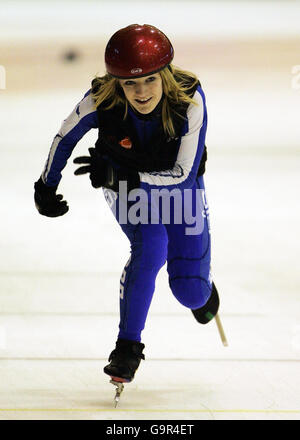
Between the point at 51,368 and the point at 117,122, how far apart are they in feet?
4.12

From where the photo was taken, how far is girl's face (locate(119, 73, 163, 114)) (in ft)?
10.6

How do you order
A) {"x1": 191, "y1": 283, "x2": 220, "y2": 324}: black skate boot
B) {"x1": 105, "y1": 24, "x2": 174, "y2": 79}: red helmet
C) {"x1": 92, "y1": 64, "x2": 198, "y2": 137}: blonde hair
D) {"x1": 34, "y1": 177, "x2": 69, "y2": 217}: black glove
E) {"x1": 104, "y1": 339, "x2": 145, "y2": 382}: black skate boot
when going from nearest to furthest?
{"x1": 105, "y1": 24, "x2": 174, "y2": 79}: red helmet
{"x1": 92, "y1": 64, "x2": 198, "y2": 137}: blonde hair
{"x1": 104, "y1": 339, "x2": 145, "y2": 382}: black skate boot
{"x1": 34, "y1": 177, "x2": 69, "y2": 217}: black glove
{"x1": 191, "y1": 283, "x2": 220, "y2": 324}: black skate boot

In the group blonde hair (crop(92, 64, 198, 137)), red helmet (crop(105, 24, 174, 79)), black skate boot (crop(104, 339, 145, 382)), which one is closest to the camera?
red helmet (crop(105, 24, 174, 79))

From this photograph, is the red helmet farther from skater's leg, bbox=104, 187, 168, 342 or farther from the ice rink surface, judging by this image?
the ice rink surface

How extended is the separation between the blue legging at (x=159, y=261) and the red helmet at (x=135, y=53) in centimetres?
62

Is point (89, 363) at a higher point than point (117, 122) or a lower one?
lower

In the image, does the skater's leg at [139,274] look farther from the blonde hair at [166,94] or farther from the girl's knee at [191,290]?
the blonde hair at [166,94]

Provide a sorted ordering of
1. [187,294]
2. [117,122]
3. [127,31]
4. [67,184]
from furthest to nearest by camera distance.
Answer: [67,184]
[187,294]
[117,122]
[127,31]

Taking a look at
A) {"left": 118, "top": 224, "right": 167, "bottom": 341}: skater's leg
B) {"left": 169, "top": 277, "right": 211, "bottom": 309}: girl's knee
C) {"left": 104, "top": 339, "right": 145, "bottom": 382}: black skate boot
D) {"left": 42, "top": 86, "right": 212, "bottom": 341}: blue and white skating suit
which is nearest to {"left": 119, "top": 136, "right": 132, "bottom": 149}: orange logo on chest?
{"left": 42, "top": 86, "right": 212, "bottom": 341}: blue and white skating suit

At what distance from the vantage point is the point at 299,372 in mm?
3814

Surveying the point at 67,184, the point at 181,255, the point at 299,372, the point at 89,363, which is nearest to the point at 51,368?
the point at 89,363

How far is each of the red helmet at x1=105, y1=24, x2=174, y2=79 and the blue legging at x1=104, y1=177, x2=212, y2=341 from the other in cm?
62

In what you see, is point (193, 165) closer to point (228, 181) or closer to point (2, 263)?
point (2, 263)
